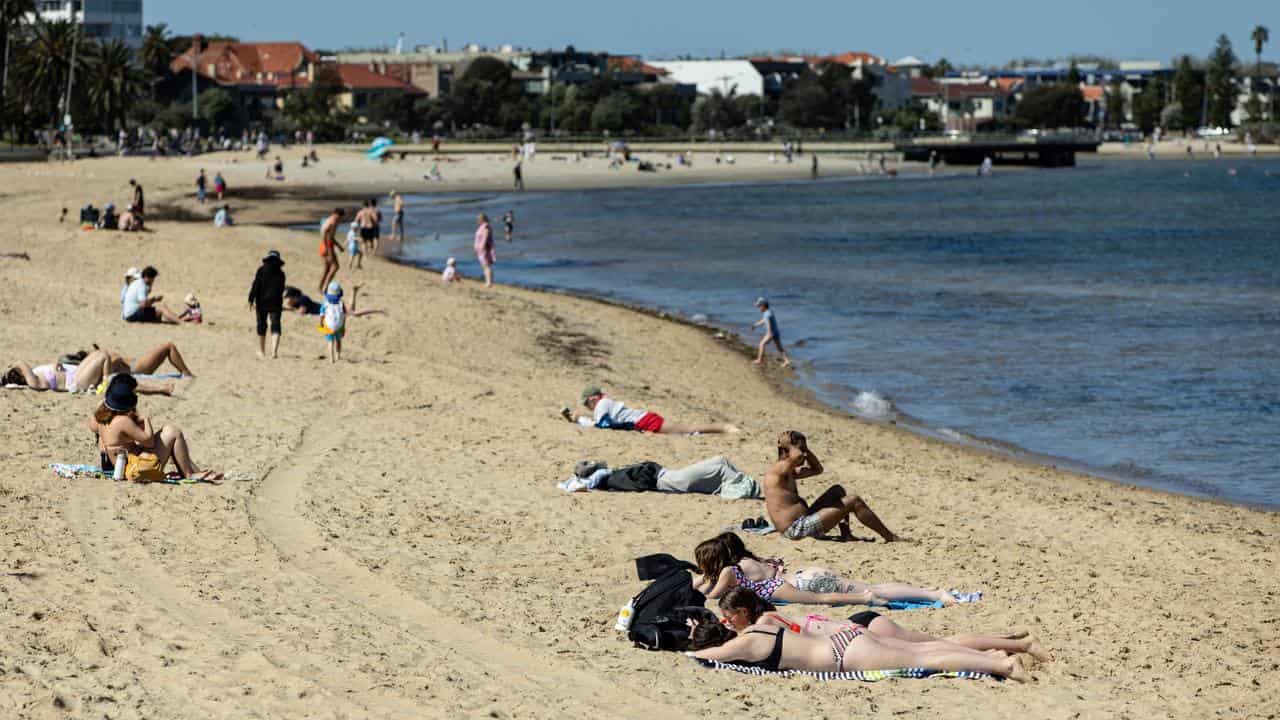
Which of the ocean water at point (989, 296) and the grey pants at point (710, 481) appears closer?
the grey pants at point (710, 481)

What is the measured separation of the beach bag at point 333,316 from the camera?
18125 millimetres

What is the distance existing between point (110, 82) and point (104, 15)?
57.2 metres

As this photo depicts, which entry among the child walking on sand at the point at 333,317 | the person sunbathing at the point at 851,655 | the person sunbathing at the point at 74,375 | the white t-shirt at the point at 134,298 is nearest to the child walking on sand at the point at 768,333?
the child walking on sand at the point at 333,317

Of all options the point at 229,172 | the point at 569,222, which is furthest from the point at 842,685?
the point at 229,172

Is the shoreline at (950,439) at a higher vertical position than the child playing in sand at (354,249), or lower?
lower

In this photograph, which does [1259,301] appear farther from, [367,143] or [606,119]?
[606,119]

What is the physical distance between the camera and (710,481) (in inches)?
496

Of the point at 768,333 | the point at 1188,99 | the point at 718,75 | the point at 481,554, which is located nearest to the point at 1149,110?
the point at 1188,99

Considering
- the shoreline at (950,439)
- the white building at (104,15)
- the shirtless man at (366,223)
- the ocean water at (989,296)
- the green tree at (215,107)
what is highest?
the white building at (104,15)

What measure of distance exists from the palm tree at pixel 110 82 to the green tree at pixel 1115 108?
13308 cm

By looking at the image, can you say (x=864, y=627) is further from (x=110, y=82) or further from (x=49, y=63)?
(x=110, y=82)

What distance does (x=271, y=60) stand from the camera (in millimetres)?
146000

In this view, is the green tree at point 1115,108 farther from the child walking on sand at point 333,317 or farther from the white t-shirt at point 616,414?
the white t-shirt at point 616,414

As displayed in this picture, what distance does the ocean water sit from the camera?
61.1ft
